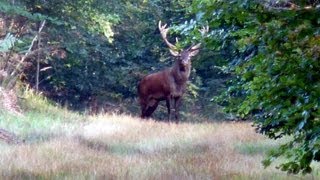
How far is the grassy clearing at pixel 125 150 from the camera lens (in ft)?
27.1

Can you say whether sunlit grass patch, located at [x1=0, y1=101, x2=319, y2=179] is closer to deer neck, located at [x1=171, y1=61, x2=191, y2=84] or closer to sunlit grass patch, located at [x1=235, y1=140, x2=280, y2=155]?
sunlit grass patch, located at [x1=235, y1=140, x2=280, y2=155]

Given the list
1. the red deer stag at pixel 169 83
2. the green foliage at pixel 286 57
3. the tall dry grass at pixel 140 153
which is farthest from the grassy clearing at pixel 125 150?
the green foliage at pixel 286 57

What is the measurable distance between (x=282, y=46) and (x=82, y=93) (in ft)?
71.7

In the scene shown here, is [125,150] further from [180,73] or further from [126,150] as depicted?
[180,73]

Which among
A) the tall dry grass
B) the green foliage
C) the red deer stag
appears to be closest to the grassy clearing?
the tall dry grass

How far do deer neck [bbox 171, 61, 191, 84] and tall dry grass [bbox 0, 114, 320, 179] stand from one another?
126 inches

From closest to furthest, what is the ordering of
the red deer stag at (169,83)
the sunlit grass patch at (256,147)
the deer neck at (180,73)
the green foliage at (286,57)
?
the green foliage at (286,57)
the sunlit grass patch at (256,147)
the red deer stag at (169,83)
the deer neck at (180,73)

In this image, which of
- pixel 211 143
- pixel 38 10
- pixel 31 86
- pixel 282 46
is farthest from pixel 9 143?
pixel 31 86

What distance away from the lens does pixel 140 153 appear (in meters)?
11.5

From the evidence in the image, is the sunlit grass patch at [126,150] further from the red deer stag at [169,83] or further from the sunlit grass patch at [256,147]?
the red deer stag at [169,83]

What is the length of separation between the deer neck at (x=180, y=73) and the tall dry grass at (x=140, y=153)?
3.20 m

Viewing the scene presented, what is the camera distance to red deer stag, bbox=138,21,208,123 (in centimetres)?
1970

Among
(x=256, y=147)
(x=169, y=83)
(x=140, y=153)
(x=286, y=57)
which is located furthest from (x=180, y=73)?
(x=286, y=57)

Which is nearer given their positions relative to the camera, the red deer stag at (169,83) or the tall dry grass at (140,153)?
the tall dry grass at (140,153)
